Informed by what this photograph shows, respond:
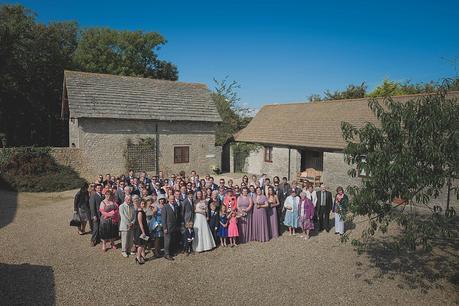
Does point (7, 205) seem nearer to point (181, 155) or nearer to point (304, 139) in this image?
point (181, 155)

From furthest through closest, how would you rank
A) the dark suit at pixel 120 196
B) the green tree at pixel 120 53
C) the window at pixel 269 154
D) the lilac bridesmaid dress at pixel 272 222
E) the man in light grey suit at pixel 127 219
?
1. the green tree at pixel 120 53
2. the window at pixel 269 154
3. the lilac bridesmaid dress at pixel 272 222
4. the dark suit at pixel 120 196
5. the man in light grey suit at pixel 127 219

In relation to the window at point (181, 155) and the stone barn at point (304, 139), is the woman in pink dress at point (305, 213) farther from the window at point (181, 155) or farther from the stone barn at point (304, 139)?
the window at point (181, 155)

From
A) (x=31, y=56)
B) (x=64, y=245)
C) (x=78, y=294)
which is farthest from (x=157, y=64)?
(x=78, y=294)

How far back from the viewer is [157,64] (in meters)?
44.4

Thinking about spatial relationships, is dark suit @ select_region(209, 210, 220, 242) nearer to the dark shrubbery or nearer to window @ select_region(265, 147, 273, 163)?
the dark shrubbery

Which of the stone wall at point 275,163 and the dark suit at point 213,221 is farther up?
the stone wall at point 275,163

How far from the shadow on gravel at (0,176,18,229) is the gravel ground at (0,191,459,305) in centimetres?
197

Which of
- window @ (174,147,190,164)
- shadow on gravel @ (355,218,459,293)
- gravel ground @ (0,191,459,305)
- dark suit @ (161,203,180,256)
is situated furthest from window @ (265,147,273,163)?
dark suit @ (161,203,180,256)

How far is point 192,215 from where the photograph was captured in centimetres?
1047

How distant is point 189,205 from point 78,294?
12.3 ft

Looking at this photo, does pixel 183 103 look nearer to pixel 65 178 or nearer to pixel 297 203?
pixel 65 178

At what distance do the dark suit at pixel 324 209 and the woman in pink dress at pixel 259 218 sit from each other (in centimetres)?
214

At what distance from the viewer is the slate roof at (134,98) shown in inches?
840

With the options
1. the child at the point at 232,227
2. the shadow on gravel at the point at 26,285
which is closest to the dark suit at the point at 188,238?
the child at the point at 232,227
